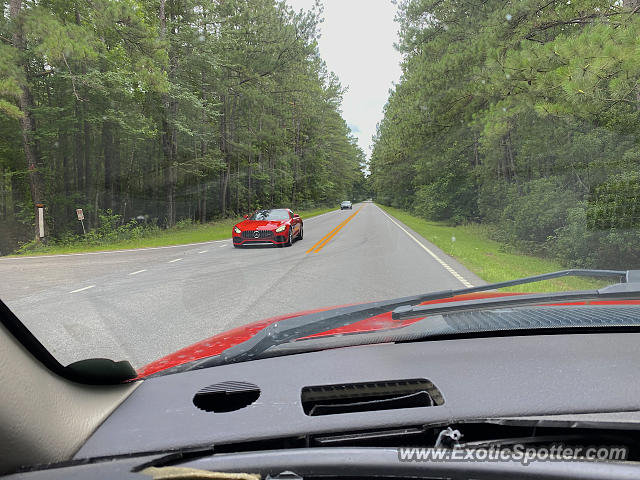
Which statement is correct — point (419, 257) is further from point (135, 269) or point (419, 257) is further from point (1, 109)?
point (1, 109)

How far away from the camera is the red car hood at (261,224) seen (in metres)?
15.6

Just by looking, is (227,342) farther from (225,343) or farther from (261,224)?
(261,224)

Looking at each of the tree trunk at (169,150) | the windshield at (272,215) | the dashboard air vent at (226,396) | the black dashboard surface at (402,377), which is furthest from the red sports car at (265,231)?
the dashboard air vent at (226,396)

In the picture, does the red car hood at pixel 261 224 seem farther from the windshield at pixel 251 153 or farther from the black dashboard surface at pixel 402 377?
the black dashboard surface at pixel 402 377

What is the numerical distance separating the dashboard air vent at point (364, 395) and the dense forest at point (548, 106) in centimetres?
754

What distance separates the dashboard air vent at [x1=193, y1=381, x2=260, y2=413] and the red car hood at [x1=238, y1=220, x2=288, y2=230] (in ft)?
45.7

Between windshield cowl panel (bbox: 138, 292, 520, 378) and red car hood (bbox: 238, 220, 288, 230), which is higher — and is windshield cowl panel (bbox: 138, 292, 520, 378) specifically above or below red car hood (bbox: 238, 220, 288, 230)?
below

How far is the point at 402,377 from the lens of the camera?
1709 mm

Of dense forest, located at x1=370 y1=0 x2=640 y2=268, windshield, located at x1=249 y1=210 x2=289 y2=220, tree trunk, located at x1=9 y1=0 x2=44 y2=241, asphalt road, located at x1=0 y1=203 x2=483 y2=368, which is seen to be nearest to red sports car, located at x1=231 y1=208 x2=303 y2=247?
windshield, located at x1=249 y1=210 x2=289 y2=220

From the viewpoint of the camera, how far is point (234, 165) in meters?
40.7

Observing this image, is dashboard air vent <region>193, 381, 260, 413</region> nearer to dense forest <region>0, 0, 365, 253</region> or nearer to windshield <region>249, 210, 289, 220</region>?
dense forest <region>0, 0, 365, 253</region>

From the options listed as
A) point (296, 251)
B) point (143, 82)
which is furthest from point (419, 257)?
point (143, 82)

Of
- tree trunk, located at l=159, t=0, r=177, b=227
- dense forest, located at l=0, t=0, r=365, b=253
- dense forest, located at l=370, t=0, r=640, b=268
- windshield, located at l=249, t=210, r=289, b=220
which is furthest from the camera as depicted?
tree trunk, located at l=159, t=0, r=177, b=227

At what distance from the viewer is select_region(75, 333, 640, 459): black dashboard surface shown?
1.36 metres
